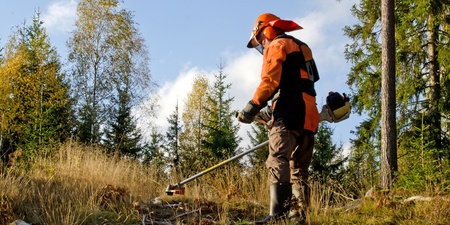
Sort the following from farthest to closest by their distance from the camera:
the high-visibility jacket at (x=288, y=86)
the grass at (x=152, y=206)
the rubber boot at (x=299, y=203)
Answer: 1. the grass at (x=152, y=206)
2. the rubber boot at (x=299, y=203)
3. the high-visibility jacket at (x=288, y=86)

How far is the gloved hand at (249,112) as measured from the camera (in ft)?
18.0

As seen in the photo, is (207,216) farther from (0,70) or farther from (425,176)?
(0,70)

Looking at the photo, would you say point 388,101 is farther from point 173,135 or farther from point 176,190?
point 173,135

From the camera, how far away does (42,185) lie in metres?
7.45

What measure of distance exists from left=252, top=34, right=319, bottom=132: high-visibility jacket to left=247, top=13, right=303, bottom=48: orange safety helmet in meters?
0.15

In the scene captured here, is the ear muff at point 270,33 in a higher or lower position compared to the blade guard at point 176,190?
higher

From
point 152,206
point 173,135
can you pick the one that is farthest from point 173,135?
point 152,206

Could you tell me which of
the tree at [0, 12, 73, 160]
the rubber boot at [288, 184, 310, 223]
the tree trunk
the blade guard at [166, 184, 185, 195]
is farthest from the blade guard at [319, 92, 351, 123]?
the tree at [0, 12, 73, 160]

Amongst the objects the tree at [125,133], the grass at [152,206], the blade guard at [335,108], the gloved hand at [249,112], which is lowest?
the grass at [152,206]

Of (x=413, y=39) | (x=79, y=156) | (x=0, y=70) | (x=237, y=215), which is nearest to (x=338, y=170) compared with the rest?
(x=413, y=39)

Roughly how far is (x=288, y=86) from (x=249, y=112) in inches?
19.2

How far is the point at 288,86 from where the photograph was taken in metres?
5.59

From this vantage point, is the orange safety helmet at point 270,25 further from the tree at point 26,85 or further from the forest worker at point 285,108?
the tree at point 26,85

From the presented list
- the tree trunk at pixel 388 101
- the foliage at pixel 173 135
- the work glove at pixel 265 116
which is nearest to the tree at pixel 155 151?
the foliage at pixel 173 135
